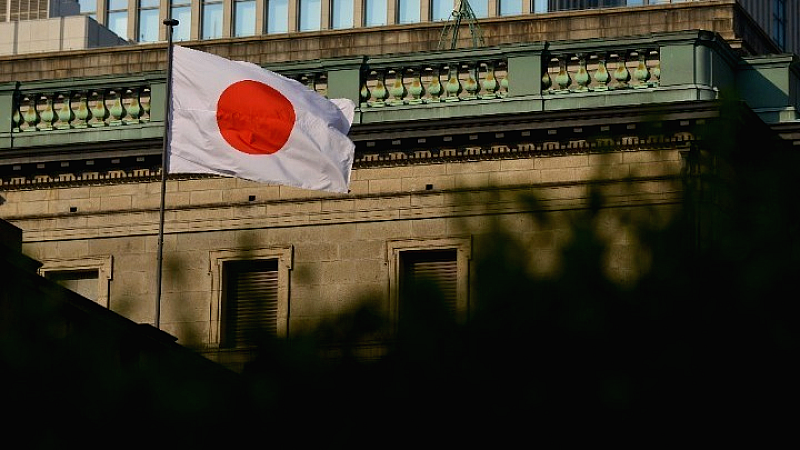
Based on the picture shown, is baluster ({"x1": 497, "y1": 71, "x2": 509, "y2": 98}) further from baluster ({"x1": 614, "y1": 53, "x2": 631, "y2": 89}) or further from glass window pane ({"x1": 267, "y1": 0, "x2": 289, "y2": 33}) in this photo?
glass window pane ({"x1": 267, "y1": 0, "x2": 289, "y2": 33})

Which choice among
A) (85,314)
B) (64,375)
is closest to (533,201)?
(64,375)

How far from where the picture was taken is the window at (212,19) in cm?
9019

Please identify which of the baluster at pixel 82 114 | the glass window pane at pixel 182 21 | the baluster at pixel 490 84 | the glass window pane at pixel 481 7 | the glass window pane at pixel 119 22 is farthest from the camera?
the glass window pane at pixel 119 22

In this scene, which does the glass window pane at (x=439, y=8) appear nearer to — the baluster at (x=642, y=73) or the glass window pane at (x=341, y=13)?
the glass window pane at (x=341, y=13)

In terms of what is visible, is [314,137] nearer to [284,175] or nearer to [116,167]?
[284,175]

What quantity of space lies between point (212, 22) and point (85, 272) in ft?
144

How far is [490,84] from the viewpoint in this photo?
45938 mm

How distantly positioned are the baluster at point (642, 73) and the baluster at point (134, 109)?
8.08 metres

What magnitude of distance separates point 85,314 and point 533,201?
19.7ft

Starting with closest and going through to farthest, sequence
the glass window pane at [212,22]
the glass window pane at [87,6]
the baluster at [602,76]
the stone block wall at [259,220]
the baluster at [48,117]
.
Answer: the stone block wall at [259,220], the baluster at [602,76], the baluster at [48,117], the glass window pane at [212,22], the glass window pane at [87,6]

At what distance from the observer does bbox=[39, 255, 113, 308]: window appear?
153 feet

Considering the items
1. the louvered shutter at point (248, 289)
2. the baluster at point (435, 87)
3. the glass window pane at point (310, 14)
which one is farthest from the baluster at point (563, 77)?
the glass window pane at point (310, 14)

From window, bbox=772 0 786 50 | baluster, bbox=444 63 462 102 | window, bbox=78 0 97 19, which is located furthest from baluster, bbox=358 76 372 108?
window, bbox=78 0 97 19

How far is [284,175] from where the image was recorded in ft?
147
